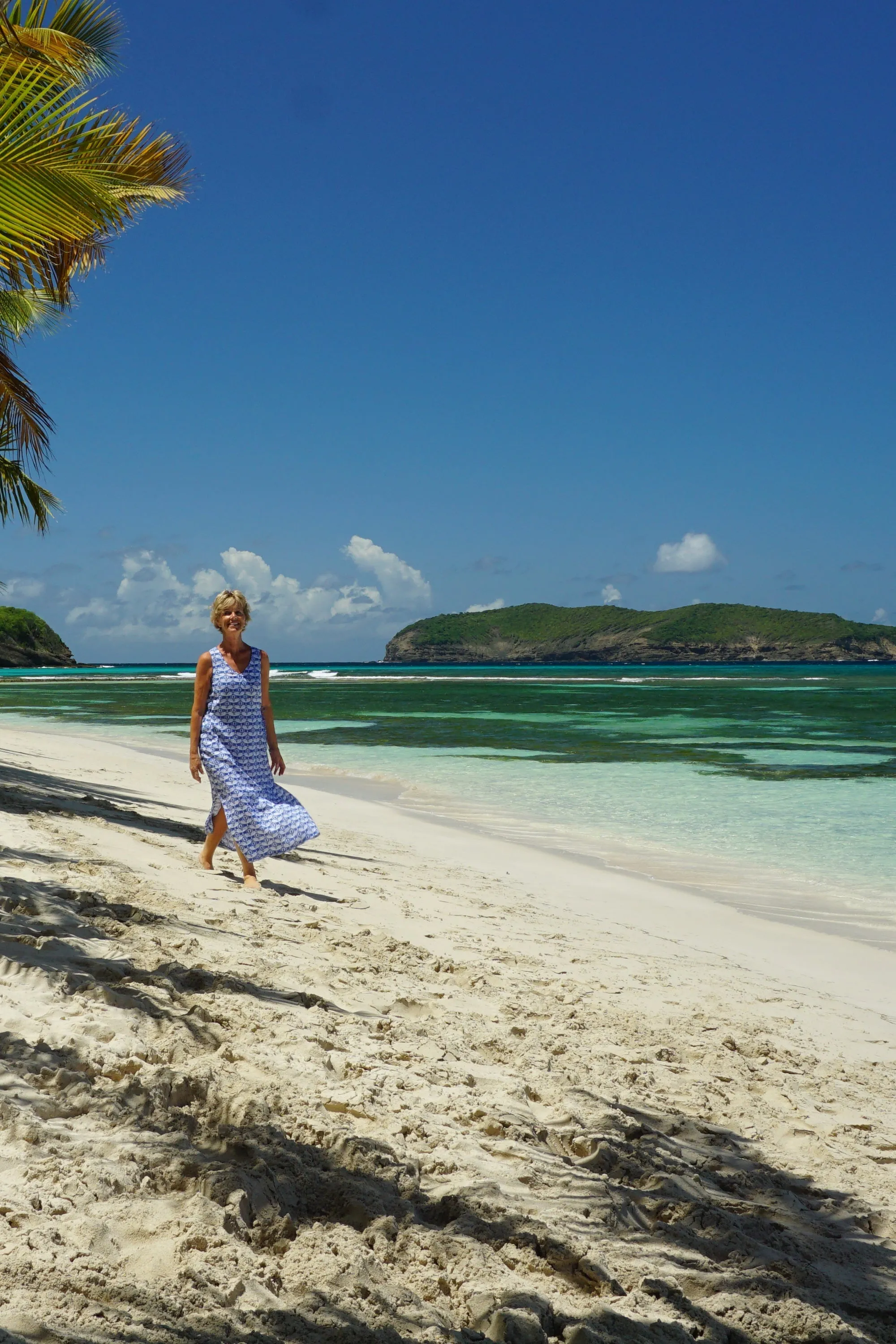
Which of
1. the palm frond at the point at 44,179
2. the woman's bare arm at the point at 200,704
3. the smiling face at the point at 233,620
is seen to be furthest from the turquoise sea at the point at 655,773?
the palm frond at the point at 44,179

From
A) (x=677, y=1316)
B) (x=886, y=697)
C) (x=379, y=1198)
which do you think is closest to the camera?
(x=677, y=1316)

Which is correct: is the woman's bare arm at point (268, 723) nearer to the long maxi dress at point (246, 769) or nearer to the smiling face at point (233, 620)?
the long maxi dress at point (246, 769)

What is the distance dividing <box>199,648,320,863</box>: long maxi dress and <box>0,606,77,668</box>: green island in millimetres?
106581

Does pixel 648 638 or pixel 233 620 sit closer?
pixel 233 620

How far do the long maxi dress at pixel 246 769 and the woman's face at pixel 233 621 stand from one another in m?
0.16

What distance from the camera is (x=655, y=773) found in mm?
15188

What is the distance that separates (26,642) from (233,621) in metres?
110

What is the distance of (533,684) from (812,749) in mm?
41080

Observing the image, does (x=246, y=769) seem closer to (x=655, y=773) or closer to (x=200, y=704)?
(x=200, y=704)

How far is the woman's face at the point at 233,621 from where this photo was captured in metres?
6.02

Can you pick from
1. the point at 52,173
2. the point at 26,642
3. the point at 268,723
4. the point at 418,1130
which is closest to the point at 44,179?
the point at 52,173

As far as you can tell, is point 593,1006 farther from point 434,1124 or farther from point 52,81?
point 52,81

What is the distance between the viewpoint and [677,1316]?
2.12 m

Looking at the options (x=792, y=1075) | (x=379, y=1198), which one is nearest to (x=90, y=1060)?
(x=379, y=1198)
